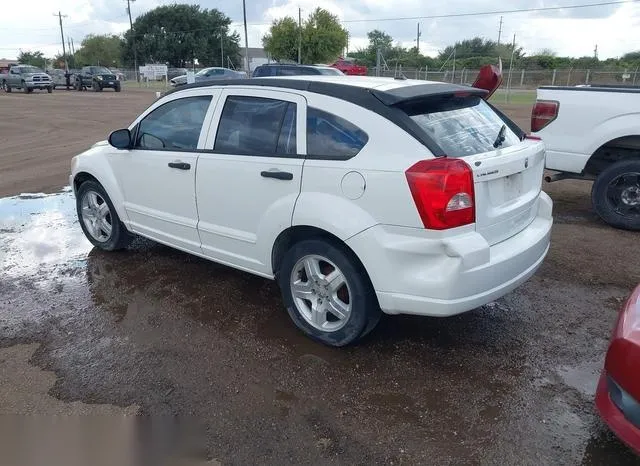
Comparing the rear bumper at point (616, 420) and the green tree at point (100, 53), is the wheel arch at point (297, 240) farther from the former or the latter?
the green tree at point (100, 53)

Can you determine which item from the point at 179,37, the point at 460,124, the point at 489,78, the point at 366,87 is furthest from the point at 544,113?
the point at 179,37

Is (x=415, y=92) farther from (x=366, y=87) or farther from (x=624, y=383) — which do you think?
(x=624, y=383)

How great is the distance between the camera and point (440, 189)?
9.77ft

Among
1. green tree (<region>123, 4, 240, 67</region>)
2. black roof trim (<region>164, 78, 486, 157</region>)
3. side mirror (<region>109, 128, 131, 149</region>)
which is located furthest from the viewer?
green tree (<region>123, 4, 240, 67</region>)

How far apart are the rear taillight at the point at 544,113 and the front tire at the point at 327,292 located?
4.08m

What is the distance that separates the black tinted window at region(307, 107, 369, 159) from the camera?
3305mm

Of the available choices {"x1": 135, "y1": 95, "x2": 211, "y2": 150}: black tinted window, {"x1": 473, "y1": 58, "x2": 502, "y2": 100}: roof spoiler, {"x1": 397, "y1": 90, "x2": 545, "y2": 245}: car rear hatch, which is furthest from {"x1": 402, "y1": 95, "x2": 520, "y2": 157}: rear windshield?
{"x1": 473, "y1": 58, "x2": 502, "y2": 100}: roof spoiler

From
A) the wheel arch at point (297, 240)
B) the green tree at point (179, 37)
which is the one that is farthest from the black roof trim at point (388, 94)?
the green tree at point (179, 37)

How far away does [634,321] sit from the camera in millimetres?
2371

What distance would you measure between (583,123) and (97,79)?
4033cm

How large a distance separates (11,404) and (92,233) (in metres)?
2.72

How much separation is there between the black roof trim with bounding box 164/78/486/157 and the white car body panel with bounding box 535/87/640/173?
2889 millimetres

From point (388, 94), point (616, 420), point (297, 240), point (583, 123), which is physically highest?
point (388, 94)

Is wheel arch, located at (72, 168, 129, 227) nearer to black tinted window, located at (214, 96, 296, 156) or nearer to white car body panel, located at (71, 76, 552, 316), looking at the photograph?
white car body panel, located at (71, 76, 552, 316)
